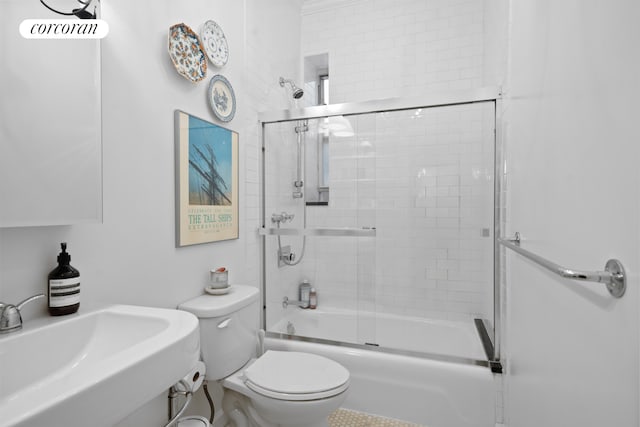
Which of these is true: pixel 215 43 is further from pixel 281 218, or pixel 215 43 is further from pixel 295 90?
pixel 281 218

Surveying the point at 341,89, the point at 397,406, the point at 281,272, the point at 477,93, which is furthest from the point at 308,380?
the point at 341,89

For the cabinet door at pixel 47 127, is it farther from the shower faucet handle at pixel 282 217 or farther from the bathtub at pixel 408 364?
the bathtub at pixel 408 364

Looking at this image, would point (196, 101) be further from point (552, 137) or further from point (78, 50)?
point (552, 137)

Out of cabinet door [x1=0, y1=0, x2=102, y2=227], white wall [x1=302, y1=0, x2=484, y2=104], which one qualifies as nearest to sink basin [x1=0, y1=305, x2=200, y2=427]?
cabinet door [x1=0, y1=0, x2=102, y2=227]

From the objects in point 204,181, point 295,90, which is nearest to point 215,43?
point 204,181

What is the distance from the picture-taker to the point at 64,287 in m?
0.96

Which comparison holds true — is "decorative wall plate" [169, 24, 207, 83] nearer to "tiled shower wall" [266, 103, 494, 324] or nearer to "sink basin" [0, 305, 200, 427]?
"tiled shower wall" [266, 103, 494, 324]

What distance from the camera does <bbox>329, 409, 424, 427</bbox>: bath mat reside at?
1.76 metres

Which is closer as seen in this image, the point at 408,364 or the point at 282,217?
the point at 408,364

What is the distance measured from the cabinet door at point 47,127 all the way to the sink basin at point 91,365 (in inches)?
12.4

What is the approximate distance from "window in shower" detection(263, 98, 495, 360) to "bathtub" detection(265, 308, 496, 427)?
0.04ft

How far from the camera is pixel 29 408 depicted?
1.75 ft

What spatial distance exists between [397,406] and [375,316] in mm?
504

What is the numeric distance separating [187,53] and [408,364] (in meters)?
1.96
